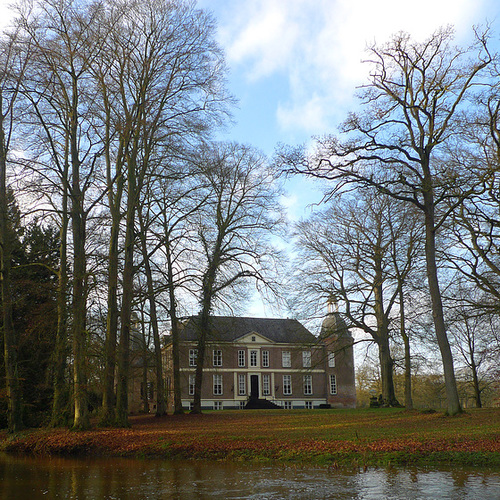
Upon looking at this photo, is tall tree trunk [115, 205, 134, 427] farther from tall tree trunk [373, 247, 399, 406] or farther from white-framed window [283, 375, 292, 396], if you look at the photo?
white-framed window [283, 375, 292, 396]

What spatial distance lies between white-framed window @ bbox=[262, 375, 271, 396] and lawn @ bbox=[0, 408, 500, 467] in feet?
119

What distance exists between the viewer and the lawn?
10.5 metres

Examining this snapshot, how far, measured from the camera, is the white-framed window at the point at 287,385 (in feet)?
174

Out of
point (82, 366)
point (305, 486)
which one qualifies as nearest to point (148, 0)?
point (82, 366)

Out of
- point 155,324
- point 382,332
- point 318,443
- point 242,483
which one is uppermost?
point 155,324

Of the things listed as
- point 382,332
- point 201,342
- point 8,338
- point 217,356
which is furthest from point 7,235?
point 217,356

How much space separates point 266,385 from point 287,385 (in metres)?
2.18

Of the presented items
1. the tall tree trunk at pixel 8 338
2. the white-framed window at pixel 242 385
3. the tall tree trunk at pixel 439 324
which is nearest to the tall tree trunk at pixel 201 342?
the tall tree trunk at pixel 8 338

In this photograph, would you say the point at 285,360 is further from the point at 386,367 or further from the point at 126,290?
the point at 126,290

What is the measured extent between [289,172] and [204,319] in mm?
9628

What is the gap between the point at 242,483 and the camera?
8875mm

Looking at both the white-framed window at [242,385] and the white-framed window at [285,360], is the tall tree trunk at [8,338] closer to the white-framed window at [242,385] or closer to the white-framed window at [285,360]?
the white-framed window at [242,385]

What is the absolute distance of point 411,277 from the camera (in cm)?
2544

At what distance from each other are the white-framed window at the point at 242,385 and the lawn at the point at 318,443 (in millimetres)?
36063
